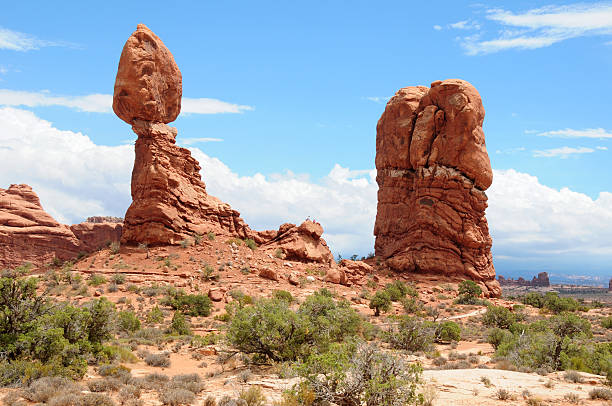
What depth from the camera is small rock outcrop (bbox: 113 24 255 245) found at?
110 ft

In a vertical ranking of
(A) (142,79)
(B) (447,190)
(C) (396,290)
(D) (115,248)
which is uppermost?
(A) (142,79)

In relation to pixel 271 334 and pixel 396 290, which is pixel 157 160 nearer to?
pixel 396 290

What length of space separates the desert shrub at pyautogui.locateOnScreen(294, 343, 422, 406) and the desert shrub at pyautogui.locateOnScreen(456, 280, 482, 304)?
27269 millimetres

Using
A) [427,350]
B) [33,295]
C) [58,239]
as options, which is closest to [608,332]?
[427,350]

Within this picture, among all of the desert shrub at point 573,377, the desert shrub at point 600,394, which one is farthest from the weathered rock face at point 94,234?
the desert shrub at point 600,394

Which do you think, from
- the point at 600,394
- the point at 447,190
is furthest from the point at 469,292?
the point at 600,394

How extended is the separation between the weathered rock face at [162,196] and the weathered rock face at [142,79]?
94 centimetres

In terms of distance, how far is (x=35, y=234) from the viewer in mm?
38562

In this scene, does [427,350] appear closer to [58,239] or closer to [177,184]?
[177,184]

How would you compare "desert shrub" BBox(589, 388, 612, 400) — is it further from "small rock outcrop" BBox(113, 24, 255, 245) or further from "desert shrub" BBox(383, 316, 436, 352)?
"small rock outcrop" BBox(113, 24, 255, 245)

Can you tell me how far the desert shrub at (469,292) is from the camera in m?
35.7

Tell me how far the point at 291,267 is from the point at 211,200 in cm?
816

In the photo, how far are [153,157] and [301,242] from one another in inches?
502

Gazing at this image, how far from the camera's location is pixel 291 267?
3566 centimetres
